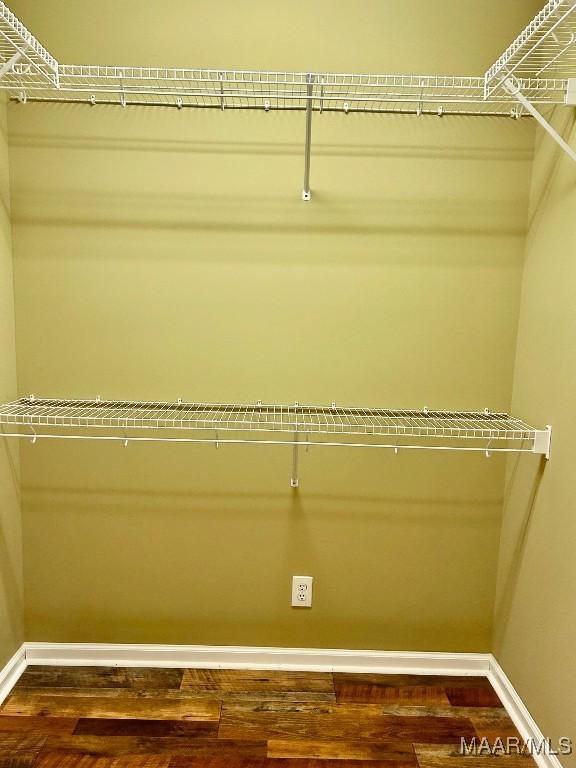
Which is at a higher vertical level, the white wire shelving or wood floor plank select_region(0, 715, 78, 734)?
the white wire shelving

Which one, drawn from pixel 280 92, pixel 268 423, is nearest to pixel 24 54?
pixel 280 92

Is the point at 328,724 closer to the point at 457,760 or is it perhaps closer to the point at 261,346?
the point at 457,760

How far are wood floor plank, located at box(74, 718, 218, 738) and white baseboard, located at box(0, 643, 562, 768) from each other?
10.2 inches

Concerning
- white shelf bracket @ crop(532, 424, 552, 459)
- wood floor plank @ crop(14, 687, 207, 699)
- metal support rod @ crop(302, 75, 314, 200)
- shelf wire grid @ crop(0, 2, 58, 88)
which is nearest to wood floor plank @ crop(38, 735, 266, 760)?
wood floor plank @ crop(14, 687, 207, 699)

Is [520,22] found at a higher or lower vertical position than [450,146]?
higher

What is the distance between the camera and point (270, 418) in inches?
72.2

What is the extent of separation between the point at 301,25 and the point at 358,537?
66.8 inches

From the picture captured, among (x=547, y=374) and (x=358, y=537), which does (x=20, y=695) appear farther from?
(x=547, y=374)

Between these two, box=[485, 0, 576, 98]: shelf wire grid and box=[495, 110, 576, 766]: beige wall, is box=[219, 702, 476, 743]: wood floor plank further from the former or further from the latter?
box=[485, 0, 576, 98]: shelf wire grid

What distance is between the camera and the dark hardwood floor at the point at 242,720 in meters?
1.60

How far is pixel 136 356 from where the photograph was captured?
188 cm

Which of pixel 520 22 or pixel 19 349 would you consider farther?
pixel 19 349

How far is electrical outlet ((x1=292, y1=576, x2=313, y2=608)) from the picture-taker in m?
1.97

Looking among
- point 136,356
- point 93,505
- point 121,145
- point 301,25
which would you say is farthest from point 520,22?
point 93,505
